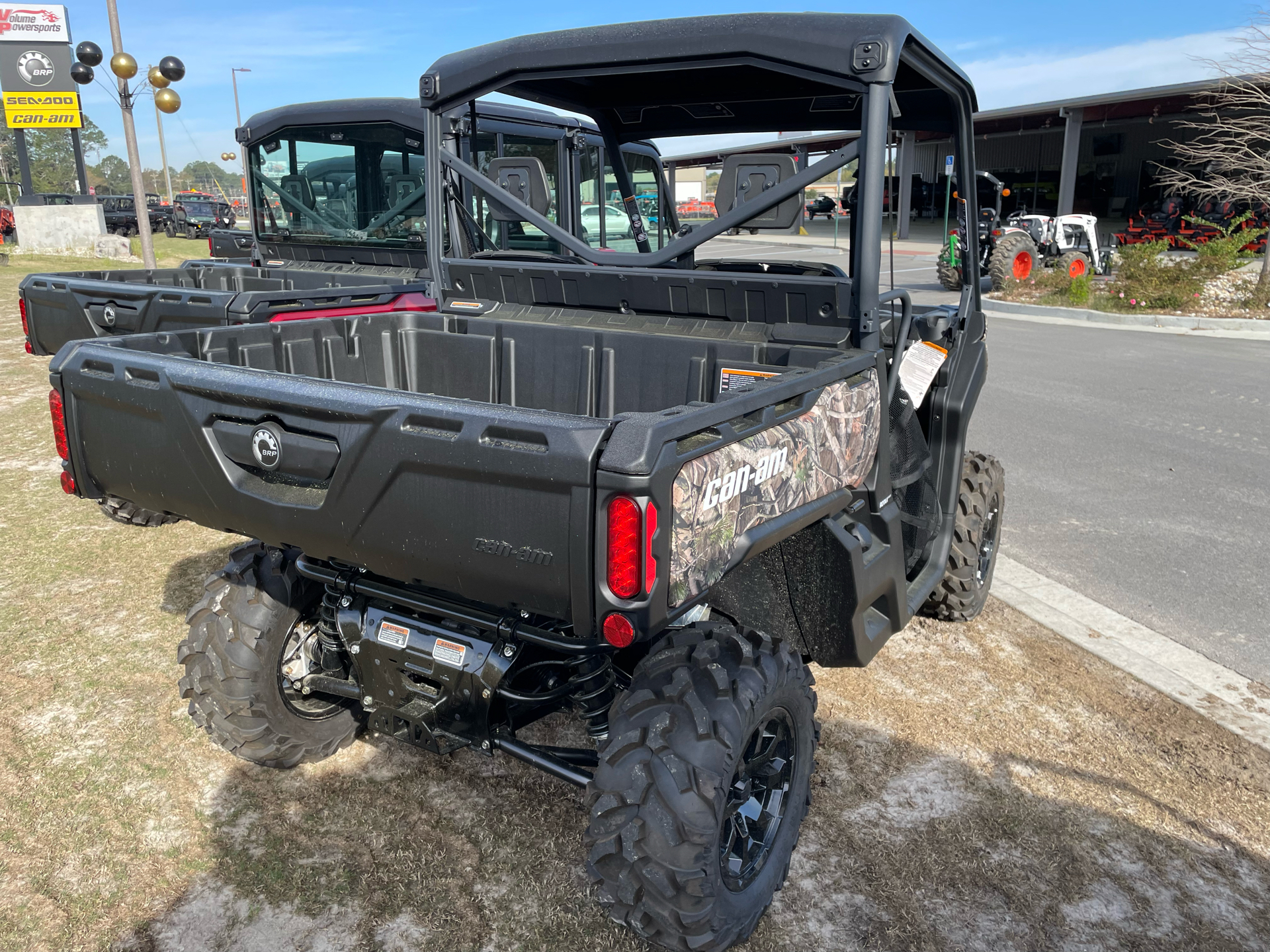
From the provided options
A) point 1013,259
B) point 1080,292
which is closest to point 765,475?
point 1080,292

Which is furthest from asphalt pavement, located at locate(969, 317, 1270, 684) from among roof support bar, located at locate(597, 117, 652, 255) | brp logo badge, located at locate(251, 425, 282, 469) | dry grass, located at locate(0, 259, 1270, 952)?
brp logo badge, located at locate(251, 425, 282, 469)

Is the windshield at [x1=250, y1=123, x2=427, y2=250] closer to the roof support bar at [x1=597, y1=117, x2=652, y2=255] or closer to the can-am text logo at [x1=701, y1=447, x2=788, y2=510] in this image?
the roof support bar at [x1=597, y1=117, x2=652, y2=255]

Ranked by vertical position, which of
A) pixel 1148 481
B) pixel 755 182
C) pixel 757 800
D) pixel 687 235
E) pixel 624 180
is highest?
pixel 624 180

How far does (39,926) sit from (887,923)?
2.30 metres

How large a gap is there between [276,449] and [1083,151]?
46.9 m

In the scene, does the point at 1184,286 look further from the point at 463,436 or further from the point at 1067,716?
the point at 463,436

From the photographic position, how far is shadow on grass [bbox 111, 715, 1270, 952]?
2.59 meters

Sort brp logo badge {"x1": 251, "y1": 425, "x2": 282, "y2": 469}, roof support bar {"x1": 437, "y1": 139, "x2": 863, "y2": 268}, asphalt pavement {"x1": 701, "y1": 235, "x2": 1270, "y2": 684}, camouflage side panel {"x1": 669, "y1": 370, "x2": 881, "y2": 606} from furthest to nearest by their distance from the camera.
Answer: asphalt pavement {"x1": 701, "y1": 235, "x2": 1270, "y2": 684}
roof support bar {"x1": 437, "y1": 139, "x2": 863, "y2": 268}
brp logo badge {"x1": 251, "y1": 425, "x2": 282, "y2": 469}
camouflage side panel {"x1": 669, "y1": 370, "x2": 881, "y2": 606}

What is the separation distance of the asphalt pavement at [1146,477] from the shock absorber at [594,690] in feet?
5.91

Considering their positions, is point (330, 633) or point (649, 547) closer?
point (649, 547)

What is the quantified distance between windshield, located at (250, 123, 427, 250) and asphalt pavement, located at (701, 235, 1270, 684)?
244cm

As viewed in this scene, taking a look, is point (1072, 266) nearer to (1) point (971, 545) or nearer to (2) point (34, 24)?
(1) point (971, 545)

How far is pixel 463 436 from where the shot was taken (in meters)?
2.10

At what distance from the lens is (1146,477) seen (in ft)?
22.2
